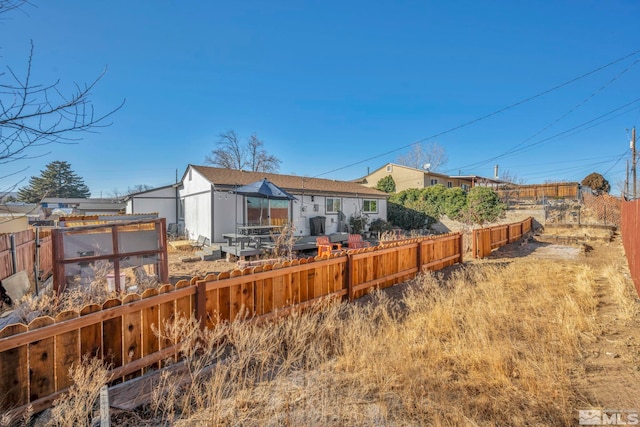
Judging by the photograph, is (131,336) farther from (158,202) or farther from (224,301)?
(158,202)

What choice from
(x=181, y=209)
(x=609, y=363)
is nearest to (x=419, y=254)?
(x=609, y=363)

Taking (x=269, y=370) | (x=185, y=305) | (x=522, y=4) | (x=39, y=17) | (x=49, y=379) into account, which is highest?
(x=522, y=4)

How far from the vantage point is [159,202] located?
1955cm

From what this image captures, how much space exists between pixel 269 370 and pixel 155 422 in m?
1.18

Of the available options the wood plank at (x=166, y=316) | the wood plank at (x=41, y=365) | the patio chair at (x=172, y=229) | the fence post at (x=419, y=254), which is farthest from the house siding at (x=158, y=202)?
the wood plank at (x=41, y=365)

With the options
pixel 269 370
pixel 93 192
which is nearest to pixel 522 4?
pixel 269 370

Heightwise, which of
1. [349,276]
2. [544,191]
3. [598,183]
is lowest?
[349,276]

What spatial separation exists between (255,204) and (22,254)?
8.32m

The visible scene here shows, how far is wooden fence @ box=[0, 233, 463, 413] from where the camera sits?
2.46m

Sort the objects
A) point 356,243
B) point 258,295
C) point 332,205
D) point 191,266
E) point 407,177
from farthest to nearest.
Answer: point 407,177, point 332,205, point 356,243, point 191,266, point 258,295

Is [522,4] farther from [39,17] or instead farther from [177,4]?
[39,17]

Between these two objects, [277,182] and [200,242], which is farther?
[277,182]

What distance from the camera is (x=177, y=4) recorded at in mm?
7070

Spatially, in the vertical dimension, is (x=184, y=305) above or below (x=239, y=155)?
below
